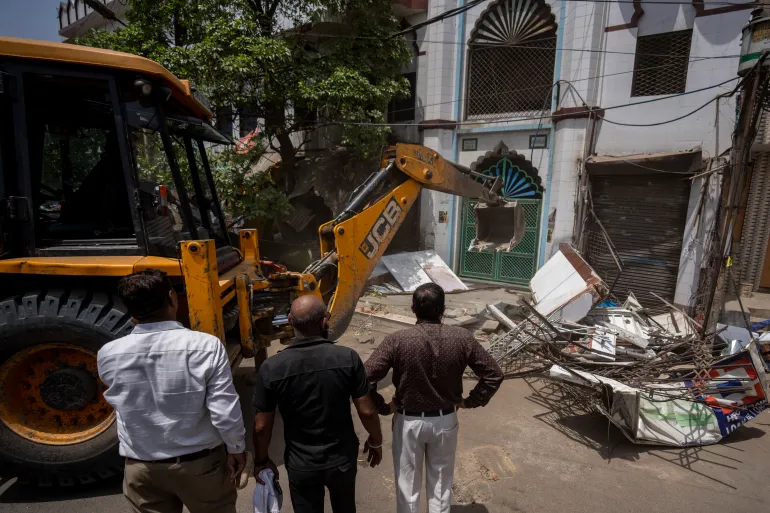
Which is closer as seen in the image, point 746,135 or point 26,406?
point 26,406


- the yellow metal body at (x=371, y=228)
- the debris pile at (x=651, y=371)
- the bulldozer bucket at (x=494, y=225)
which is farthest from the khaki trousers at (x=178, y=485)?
the bulldozer bucket at (x=494, y=225)

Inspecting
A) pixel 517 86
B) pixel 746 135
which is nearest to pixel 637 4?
pixel 517 86

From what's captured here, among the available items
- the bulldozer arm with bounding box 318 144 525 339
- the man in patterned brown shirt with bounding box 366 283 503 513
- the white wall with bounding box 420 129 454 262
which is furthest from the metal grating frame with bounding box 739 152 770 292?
the man in patterned brown shirt with bounding box 366 283 503 513

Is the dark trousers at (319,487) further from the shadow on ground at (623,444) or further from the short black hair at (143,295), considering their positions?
the shadow on ground at (623,444)

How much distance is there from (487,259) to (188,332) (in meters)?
9.26

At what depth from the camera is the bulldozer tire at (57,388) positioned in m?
2.95

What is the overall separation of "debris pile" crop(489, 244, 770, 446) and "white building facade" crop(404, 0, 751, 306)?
11.1 ft

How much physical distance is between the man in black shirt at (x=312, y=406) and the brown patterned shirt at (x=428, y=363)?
325 mm

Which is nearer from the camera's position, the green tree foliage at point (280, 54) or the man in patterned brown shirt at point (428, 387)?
the man in patterned brown shirt at point (428, 387)

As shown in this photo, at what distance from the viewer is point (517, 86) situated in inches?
389

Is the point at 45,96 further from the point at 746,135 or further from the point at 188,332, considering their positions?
the point at 746,135

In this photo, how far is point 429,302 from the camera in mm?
2453

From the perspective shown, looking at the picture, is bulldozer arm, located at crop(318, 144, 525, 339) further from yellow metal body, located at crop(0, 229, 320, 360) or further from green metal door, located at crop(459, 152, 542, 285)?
green metal door, located at crop(459, 152, 542, 285)

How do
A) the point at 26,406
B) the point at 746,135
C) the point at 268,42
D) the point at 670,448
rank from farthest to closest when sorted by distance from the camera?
the point at 268,42, the point at 746,135, the point at 670,448, the point at 26,406
